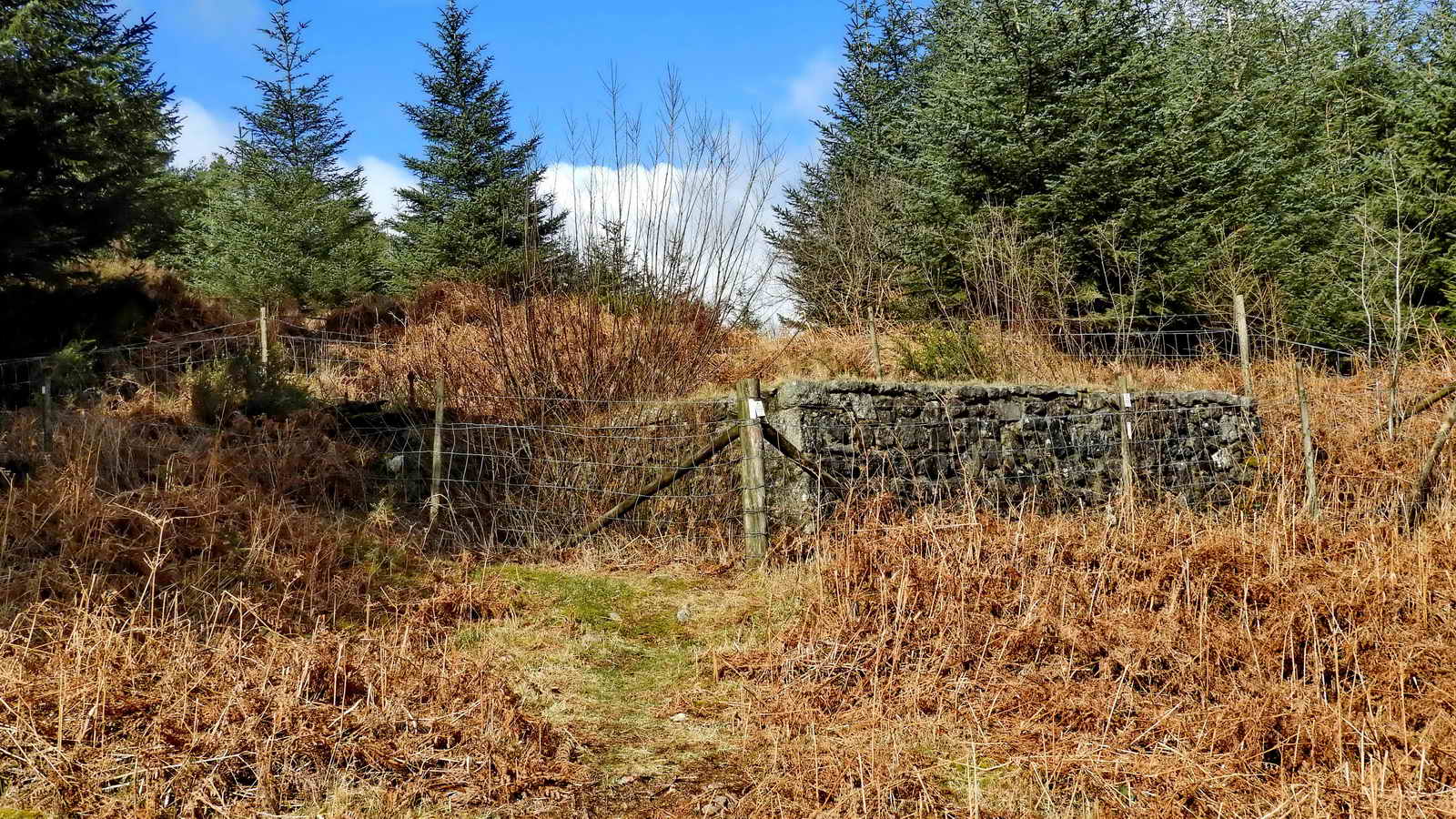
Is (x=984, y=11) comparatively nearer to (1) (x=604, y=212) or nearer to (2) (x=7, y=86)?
(1) (x=604, y=212)

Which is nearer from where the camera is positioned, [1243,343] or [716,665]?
[716,665]

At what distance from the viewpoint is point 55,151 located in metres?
10.7

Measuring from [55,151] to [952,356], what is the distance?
36.1ft

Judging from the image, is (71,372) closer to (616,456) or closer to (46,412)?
(46,412)

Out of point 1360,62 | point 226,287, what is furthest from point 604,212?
point 1360,62

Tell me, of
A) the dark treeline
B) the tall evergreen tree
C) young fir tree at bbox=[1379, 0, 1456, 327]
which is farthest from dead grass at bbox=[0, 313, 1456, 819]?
young fir tree at bbox=[1379, 0, 1456, 327]

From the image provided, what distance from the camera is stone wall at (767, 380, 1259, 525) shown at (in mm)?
7086

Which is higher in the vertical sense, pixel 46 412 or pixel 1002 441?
pixel 46 412

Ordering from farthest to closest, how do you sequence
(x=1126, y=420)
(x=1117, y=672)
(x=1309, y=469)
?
(x=1126, y=420) < (x=1309, y=469) < (x=1117, y=672)

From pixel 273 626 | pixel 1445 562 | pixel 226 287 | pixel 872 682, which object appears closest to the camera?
pixel 872 682

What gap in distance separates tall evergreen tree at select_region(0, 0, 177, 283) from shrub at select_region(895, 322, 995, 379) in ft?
33.5

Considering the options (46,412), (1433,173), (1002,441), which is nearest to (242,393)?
(46,412)

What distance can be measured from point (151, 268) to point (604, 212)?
49.5 feet

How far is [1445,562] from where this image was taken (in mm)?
5250
